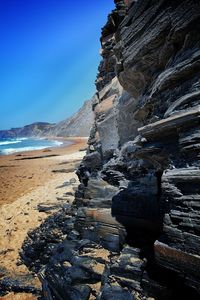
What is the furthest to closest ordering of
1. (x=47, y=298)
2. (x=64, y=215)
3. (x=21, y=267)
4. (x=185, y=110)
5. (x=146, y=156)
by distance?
(x=64, y=215), (x=21, y=267), (x=47, y=298), (x=146, y=156), (x=185, y=110)

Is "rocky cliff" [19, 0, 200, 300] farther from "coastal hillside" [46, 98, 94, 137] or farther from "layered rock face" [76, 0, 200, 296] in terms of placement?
"coastal hillside" [46, 98, 94, 137]

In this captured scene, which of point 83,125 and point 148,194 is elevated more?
point 83,125

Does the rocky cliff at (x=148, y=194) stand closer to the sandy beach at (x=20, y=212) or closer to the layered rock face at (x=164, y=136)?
the layered rock face at (x=164, y=136)

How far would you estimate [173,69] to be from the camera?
18.6 feet

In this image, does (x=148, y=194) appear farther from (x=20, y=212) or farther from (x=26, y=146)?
(x=26, y=146)

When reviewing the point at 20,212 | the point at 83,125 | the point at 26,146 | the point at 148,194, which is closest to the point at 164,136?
the point at 148,194

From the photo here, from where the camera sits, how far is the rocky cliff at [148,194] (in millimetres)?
4895

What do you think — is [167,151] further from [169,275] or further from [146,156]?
[169,275]

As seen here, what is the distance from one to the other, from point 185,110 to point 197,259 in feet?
8.86

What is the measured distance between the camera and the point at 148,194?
286 inches

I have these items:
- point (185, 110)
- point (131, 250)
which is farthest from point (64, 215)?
point (185, 110)

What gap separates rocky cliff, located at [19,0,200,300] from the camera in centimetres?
489

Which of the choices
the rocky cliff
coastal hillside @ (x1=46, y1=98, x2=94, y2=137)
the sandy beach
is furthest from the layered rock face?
coastal hillside @ (x1=46, y1=98, x2=94, y2=137)

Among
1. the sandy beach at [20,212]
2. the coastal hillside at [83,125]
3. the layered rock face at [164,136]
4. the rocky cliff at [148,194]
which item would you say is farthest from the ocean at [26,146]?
the layered rock face at [164,136]
